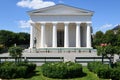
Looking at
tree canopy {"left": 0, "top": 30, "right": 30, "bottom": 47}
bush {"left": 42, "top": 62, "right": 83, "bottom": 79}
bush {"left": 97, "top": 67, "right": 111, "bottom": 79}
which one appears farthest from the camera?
tree canopy {"left": 0, "top": 30, "right": 30, "bottom": 47}

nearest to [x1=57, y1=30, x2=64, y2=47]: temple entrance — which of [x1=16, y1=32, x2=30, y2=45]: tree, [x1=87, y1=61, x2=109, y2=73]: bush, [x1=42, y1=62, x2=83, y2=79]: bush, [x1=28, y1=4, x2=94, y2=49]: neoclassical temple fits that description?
[x1=28, y1=4, x2=94, y2=49]: neoclassical temple

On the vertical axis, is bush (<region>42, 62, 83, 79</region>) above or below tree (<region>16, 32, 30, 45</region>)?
below

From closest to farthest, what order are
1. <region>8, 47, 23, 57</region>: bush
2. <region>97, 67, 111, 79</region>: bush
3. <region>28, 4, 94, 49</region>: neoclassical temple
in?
1. <region>97, 67, 111, 79</region>: bush
2. <region>8, 47, 23, 57</region>: bush
3. <region>28, 4, 94, 49</region>: neoclassical temple

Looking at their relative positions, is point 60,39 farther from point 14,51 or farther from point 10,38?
point 14,51

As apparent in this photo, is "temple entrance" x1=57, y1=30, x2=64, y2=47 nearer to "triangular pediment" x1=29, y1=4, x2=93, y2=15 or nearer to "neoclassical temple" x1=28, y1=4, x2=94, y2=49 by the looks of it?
"neoclassical temple" x1=28, y1=4, x2=94, y2=49

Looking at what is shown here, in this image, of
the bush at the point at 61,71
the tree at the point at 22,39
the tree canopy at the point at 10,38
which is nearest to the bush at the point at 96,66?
the bush at the point at 61,71

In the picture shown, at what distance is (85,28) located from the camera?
64000 millimetres

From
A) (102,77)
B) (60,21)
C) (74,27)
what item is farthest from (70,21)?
(102,77)

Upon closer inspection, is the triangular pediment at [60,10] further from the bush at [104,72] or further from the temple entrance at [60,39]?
→ the bush at [104,72]

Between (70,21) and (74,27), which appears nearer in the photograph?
(70,21)

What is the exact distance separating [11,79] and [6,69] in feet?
2.94

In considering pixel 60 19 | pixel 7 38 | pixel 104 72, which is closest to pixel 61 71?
pixel 104 72

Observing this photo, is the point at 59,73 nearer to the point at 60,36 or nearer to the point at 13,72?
the point at 13,72

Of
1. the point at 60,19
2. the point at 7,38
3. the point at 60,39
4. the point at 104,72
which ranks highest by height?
the point at 60,19
